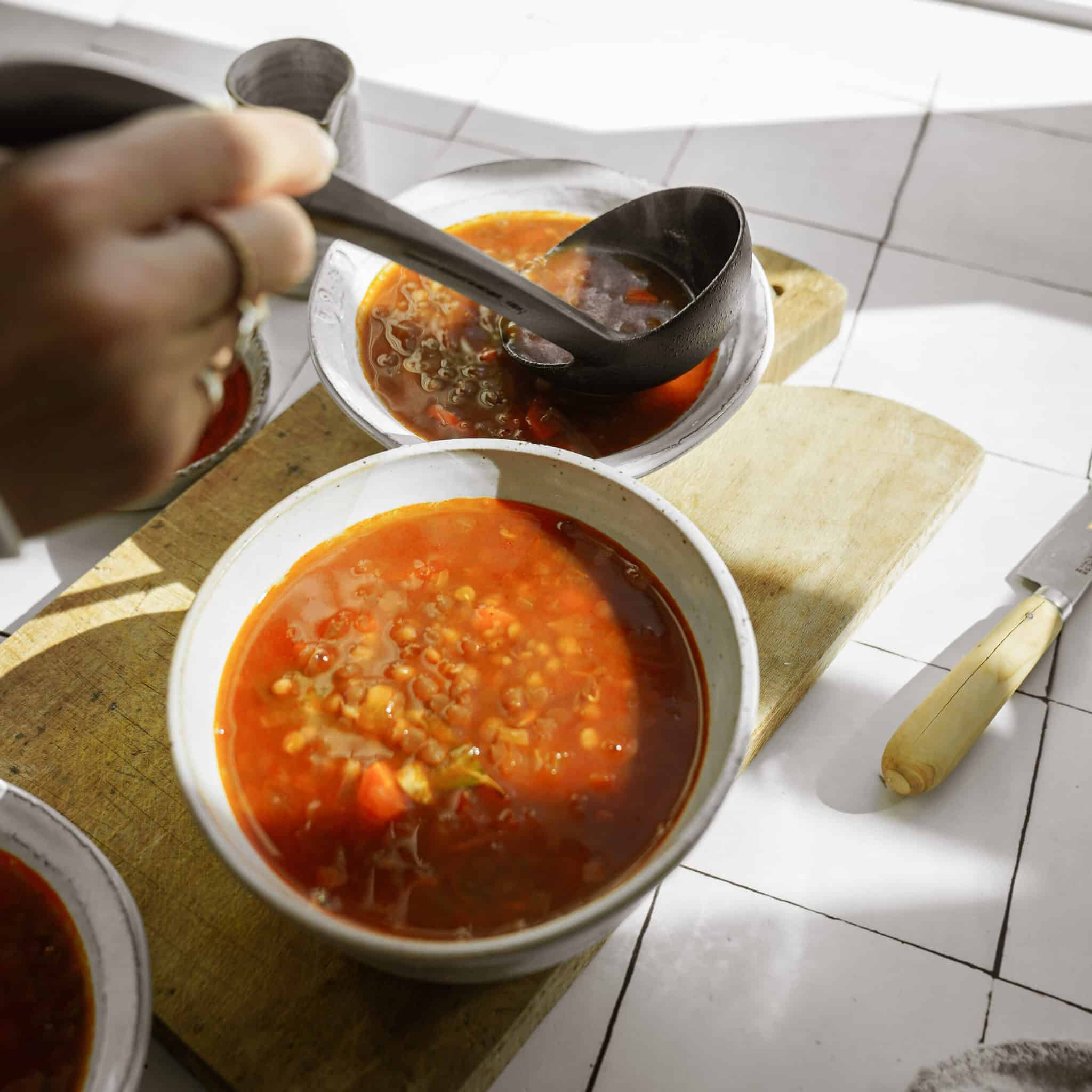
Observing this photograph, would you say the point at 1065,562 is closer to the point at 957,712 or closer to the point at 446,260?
the point at 957,712

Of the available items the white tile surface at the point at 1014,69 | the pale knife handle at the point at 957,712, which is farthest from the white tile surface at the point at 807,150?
the pale knife handle at the point at 957,712

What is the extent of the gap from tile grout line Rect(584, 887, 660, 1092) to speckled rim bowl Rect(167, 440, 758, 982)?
0.39 m

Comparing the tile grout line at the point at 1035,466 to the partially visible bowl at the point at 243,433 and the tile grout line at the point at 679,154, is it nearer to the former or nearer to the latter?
the tile grout line at the point at 679,154

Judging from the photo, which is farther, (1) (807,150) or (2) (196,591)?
(1) (807,150)

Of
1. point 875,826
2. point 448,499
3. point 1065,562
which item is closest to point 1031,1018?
point 875,826

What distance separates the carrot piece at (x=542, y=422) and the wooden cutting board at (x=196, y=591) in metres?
0.26

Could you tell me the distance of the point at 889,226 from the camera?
2.79m

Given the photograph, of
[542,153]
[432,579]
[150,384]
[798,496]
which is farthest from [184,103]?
[542,153]

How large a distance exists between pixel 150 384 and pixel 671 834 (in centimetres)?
76

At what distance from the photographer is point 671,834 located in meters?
→ 1.18

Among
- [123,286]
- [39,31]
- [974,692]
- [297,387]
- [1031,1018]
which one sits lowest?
[1031,1018]

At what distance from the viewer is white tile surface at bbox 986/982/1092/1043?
4.88 feet

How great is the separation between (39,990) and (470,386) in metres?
1.13

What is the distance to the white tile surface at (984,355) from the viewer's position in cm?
230
